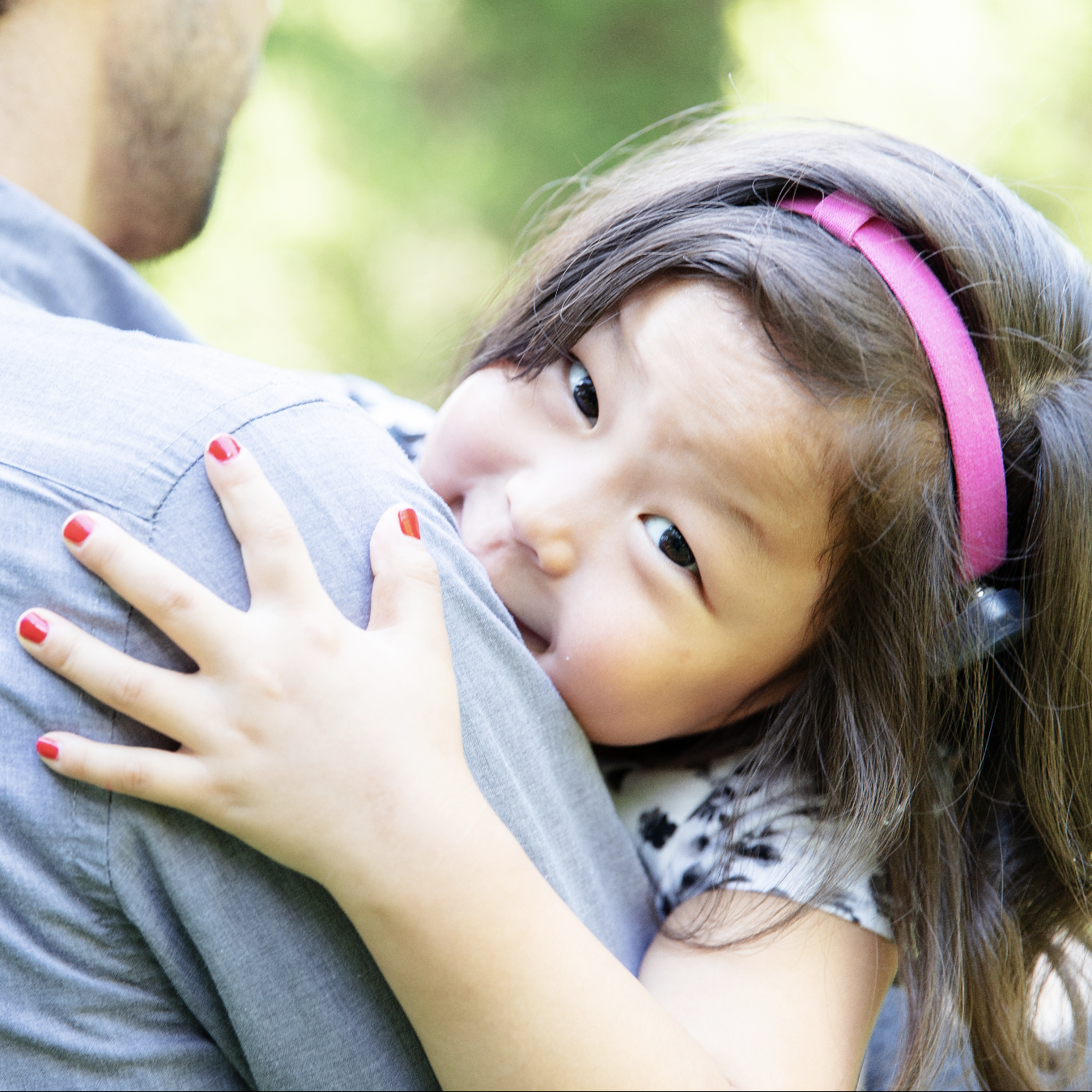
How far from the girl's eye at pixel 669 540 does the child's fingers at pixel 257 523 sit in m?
0.46

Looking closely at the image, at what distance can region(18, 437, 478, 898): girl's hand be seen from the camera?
86 centimetres

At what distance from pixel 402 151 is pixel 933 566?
5201mm

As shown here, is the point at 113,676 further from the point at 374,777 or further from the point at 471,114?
the point at 471,114

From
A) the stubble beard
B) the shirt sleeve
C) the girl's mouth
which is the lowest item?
the shirt sleeve

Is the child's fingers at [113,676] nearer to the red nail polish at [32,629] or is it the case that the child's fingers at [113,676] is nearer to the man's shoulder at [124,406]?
the red nail polish at [32,629]

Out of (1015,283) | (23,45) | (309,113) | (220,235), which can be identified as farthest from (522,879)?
(309,113)

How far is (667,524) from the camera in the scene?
49.1 inches

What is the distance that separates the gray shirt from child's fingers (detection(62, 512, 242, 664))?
21mm

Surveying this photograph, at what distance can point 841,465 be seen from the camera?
→ 1215 millimetres

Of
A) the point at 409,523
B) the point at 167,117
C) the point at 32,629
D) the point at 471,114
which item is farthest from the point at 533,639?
the point at 471,114

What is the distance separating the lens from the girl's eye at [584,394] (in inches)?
52.2

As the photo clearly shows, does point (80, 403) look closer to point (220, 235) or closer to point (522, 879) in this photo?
point (522, 879)

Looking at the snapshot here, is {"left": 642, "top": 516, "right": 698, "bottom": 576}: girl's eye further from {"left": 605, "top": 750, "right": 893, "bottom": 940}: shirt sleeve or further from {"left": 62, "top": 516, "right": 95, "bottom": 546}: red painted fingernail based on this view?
{"left": 62, "top": 516, "right": 95, "bottom": 546}: red painted fingernail

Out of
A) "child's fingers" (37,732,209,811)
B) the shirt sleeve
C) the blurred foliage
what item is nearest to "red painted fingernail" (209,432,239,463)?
"child's fingers" (37,732,209,811)
